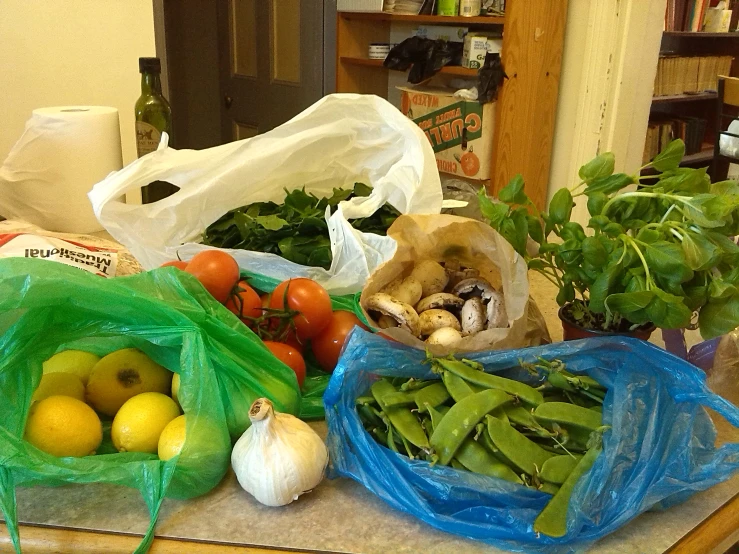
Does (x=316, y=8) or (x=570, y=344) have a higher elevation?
(x=316, y=8)

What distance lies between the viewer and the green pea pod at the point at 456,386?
67 centimetres

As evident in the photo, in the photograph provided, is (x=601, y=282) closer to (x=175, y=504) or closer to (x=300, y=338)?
(x=300, y=338)

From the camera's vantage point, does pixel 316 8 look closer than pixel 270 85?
Yes

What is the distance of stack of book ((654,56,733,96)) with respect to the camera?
3611 mm

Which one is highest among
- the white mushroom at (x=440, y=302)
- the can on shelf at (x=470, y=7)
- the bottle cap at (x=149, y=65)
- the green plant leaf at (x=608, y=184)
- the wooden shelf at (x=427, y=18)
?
the can on shelf at (x=470, y=7)

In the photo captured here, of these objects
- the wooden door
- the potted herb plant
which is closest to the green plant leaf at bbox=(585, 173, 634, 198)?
the potted herb plant

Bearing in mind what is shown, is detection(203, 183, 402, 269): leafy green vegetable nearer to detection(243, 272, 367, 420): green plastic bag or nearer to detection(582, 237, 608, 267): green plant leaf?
detection(243, 272, 367, 420): green plastic bag

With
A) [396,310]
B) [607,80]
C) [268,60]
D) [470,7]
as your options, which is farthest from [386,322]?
[268,60]

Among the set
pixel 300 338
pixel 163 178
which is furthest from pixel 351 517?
pixel 163 178

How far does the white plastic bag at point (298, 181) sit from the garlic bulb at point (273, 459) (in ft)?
1.04

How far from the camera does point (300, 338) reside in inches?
32.2

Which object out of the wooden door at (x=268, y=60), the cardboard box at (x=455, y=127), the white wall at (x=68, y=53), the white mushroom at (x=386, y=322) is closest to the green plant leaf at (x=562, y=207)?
the white mushroom at (x=386, y=322)

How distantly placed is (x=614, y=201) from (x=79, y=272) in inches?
22.7

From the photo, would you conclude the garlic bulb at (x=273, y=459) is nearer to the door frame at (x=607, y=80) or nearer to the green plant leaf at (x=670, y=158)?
the green plant leaf at (x=670, y=158)
